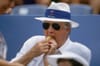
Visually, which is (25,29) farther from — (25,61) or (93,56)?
(25,61)

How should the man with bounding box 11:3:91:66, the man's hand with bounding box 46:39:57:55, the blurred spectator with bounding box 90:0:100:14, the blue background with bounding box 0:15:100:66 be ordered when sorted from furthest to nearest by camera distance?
the blurred spectator with bounding box 90:0:100:14 → the blue background with bounding box 0:15:100:66 → the man with bounding box 11:3:91:66 → the man's hand with bounding box 46:39:57:55

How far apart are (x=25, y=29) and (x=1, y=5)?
5.56ft

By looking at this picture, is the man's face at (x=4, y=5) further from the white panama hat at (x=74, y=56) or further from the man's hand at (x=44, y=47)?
the white panama hat at (x=74, y=56)

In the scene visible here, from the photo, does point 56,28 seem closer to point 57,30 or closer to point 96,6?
point 57,30

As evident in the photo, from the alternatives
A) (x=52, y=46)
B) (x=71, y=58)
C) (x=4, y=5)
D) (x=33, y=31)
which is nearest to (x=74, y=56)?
(x=71, y=58)

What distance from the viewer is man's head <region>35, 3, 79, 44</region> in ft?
10.9

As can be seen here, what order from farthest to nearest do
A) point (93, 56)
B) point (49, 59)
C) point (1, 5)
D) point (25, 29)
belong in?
1. point (25, 29)
2. point (93, 56)
3. point (49, 59)
4. point (1, 5)

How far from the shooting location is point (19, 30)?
462 cm

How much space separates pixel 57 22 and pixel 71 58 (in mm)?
346

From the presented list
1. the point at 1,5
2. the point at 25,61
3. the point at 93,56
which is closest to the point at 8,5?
the point at 1,5

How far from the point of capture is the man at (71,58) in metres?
3.09

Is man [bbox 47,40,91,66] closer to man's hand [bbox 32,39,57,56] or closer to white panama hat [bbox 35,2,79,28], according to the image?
man's hand [bbox 32,39,57,56]

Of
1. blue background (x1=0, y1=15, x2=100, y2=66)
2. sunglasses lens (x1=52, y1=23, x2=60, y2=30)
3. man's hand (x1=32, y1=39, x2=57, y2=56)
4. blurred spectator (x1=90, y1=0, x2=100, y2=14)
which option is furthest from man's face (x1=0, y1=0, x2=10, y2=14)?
blurred spectator (x1=90, y1=0, x2=100, y2=14)

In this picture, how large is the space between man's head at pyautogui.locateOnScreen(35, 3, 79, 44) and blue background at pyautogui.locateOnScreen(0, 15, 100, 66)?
976 mm
